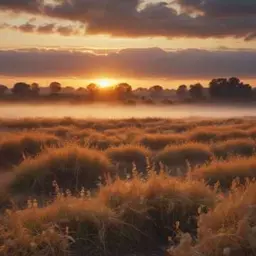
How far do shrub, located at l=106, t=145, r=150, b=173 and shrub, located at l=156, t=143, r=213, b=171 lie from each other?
52 cm

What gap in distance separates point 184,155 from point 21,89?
9479 centimetres

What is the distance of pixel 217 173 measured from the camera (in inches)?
535

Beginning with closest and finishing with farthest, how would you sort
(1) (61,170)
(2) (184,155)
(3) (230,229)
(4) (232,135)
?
1. (3) (230,229)
2. (1) (61,170)
3. (2) (184,155)
4. (4) (232,135)

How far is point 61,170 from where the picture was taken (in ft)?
46.7

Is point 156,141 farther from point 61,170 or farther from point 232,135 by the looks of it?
point 61,170

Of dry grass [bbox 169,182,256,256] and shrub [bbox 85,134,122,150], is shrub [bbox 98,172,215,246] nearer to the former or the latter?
dry grass [bbox 169,182,256,256]

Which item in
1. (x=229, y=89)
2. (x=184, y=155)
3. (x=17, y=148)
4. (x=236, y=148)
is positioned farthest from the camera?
(x=229, y=89)

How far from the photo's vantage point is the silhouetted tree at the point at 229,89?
311ft

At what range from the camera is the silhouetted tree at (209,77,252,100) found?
94750 millimetres

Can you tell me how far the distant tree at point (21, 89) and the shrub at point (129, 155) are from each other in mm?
91862

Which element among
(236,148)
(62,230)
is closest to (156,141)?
(236,148)

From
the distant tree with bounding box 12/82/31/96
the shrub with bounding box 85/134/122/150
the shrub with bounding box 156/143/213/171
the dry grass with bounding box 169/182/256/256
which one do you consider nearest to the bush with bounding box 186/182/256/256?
the dry grass with bounding box 169/182/256/256

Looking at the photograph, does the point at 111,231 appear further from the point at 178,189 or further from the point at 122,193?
the point at 178,189

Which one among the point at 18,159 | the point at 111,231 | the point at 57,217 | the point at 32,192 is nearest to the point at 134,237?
the point at 111,231
